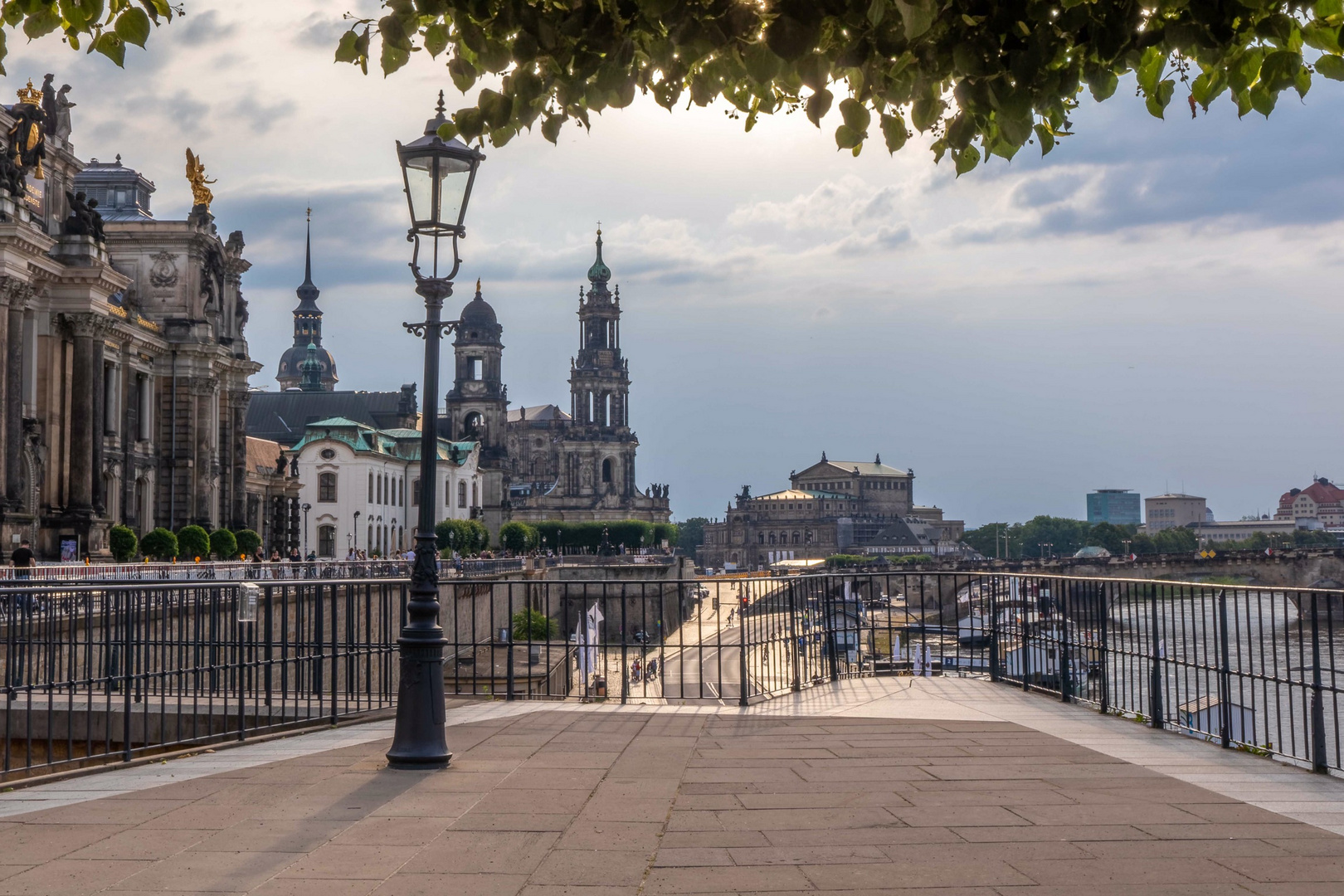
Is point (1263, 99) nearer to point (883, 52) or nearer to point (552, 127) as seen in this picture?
point (883, 52)

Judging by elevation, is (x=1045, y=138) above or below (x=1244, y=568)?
above

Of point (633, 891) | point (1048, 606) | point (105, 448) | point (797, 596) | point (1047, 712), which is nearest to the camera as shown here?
point (633, 891)

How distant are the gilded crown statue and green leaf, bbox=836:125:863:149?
1537 inches

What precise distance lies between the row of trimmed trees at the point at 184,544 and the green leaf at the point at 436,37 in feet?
137

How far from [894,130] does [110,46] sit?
141 inches

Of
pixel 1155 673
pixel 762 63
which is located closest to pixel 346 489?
pixel 1155 673

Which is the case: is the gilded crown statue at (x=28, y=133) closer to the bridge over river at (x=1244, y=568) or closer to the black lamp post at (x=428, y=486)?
the black lamp post at (x=428, y=486)

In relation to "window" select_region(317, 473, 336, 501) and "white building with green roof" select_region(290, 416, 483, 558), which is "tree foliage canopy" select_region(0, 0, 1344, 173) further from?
"window" select_region(317, 473, 336, 501)

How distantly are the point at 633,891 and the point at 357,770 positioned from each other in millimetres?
3697

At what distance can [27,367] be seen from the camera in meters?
42.7

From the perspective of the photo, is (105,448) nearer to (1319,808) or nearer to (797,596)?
(797,596)

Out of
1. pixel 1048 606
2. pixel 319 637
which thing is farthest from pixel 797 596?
pixel 319 637

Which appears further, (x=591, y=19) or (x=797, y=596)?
(x=797, y=596)

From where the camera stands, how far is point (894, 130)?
20.7 feet
